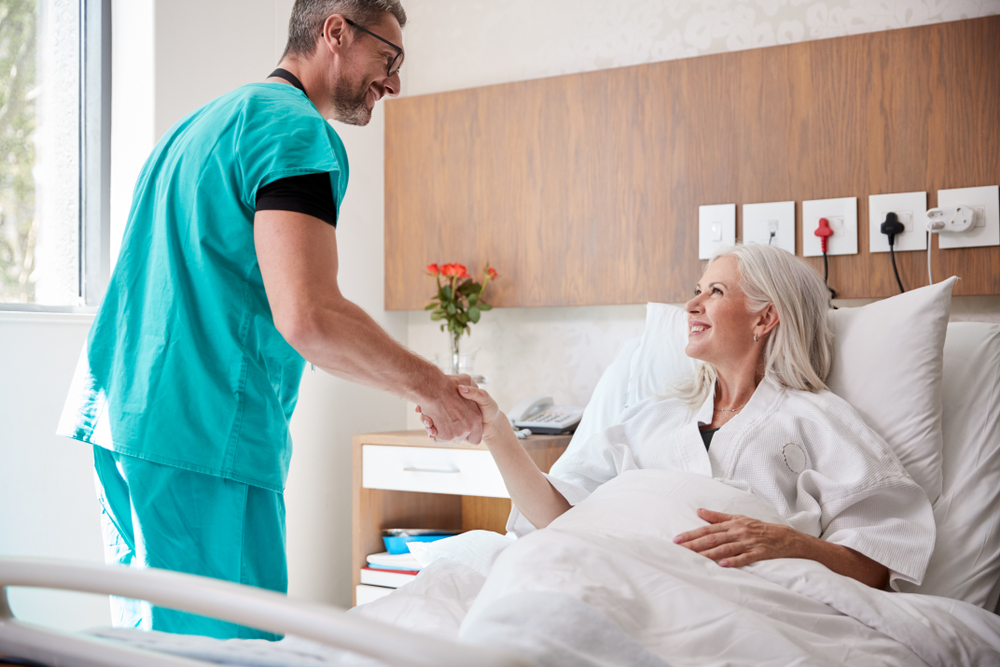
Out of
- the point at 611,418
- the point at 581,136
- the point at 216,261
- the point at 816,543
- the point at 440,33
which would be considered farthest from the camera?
the point at 440,33

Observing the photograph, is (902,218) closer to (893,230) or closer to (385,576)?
(893,230)

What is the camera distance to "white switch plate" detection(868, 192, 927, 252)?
208cm

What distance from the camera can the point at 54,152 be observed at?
6.53 feet

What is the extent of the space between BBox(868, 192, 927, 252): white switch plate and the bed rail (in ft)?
6.35

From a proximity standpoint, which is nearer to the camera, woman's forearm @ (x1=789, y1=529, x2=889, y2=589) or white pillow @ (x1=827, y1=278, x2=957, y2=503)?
woman's forearm @ (x1=789, y1=529, x2=889, y2=589)

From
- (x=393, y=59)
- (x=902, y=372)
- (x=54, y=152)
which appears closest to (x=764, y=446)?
(x=902, y=372)

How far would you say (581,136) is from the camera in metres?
2.53

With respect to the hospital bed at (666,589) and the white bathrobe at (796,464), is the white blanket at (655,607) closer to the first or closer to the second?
the hospital bed at (666,589)

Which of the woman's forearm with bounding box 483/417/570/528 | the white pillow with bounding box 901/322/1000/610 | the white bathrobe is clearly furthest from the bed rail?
the white pillow with bounding box 901/322/1000/610

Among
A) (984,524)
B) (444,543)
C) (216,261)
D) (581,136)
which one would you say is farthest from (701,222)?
(216,261)

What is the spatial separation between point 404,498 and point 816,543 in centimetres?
142

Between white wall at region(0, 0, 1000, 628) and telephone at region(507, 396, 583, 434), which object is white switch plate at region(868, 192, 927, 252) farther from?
telephone at region(507, 396, 583, 434)

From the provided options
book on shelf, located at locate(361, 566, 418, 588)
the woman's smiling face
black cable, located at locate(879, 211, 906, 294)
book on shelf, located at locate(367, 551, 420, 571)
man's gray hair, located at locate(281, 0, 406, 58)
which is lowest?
book on shelf, located at locate(361, 566, 418, 588)

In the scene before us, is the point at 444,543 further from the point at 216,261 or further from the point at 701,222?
the point at 701,222
